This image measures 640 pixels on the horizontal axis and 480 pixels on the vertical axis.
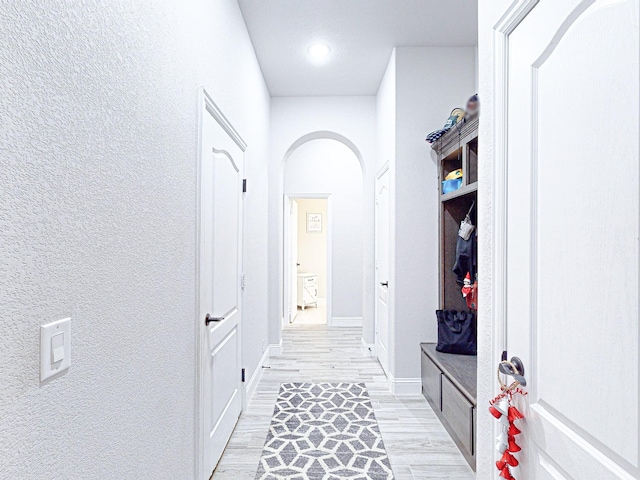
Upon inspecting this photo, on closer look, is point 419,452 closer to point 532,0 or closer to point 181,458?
point 181,458

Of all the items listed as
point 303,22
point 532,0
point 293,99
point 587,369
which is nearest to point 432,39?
point 303,22

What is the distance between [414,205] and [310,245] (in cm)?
459

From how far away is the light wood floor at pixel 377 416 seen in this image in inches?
85.3

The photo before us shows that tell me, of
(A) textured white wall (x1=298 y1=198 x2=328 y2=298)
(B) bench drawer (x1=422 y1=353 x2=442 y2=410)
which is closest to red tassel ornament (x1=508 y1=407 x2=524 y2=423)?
(B) bench drawer (x1=422 y1=353 x2=442 y2=410)

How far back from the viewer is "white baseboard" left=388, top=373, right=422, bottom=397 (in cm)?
321

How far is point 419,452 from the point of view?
2.33 meters

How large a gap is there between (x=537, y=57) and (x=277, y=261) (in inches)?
135

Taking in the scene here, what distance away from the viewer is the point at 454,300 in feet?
10.1

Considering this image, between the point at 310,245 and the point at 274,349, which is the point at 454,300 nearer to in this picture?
the point at 274,349

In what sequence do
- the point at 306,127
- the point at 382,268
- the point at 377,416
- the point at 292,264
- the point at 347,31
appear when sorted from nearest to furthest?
the point at 377,416
the point at 347,31
the point at 382,268
the point at 306,127
the point at 292,264

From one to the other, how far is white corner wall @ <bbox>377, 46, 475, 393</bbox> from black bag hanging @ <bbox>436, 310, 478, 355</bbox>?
0.89 feet

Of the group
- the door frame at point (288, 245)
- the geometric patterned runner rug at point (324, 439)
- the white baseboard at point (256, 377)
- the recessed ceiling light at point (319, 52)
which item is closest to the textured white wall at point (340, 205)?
the door frame at point (288, 245)

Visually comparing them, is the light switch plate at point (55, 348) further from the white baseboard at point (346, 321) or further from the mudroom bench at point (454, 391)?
the white baseboard at point (346, 321)

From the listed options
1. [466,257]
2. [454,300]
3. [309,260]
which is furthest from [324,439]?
[309,260]
